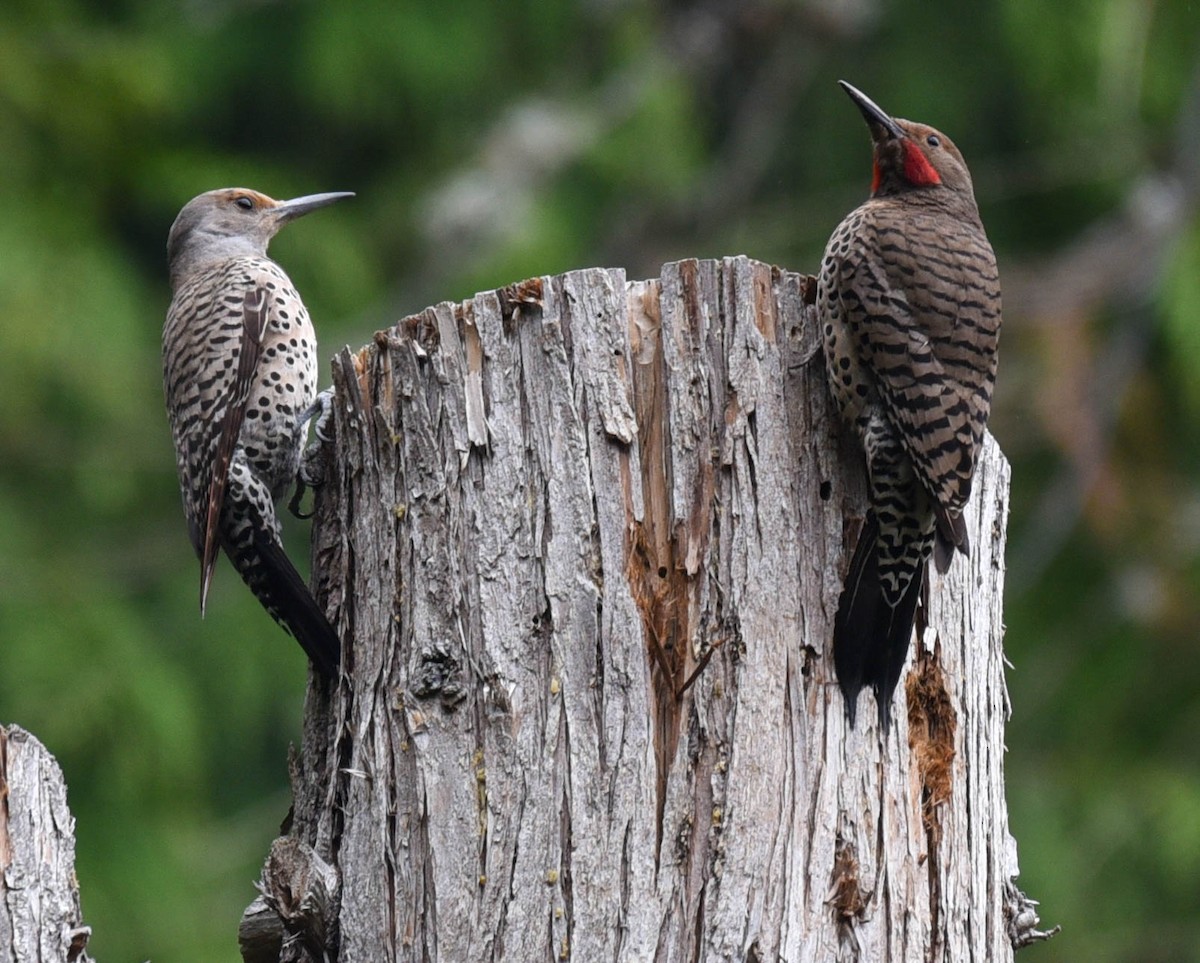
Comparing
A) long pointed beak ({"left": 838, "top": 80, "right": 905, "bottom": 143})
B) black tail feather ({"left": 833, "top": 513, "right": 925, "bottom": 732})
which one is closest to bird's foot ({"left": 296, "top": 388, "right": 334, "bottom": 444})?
black tail feather ({"left": 833, "top": 513, "right": 925, "bottom": 732})

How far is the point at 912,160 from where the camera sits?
5.20 metres

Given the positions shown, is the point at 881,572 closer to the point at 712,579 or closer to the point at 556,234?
the point at 712,579

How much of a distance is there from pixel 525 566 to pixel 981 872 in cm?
113

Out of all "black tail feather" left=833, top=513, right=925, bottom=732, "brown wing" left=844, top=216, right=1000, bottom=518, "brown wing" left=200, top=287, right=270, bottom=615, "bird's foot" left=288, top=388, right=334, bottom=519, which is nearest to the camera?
"black tail feather" left=833, top=513, right=925, bottom=732

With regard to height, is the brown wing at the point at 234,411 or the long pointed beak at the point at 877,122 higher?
the long pointed beak at the point at 877,122

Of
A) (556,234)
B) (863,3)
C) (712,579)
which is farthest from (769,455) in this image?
(863,3)

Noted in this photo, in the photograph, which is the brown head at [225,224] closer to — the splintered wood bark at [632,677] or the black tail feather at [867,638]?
the splintered wood bark at [632,677]

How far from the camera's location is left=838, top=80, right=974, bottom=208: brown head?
5180mm

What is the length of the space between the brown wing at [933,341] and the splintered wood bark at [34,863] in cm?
190

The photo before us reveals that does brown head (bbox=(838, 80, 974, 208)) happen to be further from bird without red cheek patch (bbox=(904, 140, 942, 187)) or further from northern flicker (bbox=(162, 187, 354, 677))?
northern flicker (bbox=(162, 187, 354, 677))

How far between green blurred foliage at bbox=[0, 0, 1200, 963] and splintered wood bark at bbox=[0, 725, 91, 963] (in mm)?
6729

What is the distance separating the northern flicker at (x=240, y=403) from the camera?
5.16 meters

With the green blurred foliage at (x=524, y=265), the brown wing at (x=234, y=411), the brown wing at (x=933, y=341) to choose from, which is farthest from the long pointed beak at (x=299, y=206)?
the green blurred foliage at (x=524, y=265)

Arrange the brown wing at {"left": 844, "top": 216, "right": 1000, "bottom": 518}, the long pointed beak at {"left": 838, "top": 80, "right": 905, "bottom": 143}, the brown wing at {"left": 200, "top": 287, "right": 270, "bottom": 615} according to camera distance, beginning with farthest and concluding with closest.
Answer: the long pointed beak at {"left": 838, "top": 80, "right": 905, "bottom": 143} < the brown wing at {"left": 200, "top": 287, "right": 270, "bottom": 615} < the brown wing at {"left": 844, "top": 216, "right": 1000, "bottom": 518}
